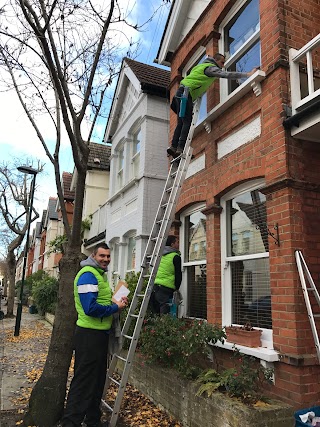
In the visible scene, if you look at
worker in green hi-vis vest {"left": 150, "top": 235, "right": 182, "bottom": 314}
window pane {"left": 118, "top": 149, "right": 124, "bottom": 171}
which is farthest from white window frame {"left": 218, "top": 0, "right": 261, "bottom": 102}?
window pane {"left": 118, "top": 149, "right": 124, "bottom": 171}

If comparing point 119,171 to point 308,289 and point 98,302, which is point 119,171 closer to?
point 98,302

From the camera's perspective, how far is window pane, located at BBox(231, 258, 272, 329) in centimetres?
501

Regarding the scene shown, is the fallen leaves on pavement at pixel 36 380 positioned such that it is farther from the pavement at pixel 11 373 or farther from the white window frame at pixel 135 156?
the white window frame at pixel 135 156

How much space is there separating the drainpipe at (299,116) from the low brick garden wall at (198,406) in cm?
329

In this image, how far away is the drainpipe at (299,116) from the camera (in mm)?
4270

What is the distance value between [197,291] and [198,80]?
12.3ft

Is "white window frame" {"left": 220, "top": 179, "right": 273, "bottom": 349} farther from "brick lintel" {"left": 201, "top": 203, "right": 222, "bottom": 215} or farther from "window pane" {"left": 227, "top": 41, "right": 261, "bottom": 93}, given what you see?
"window pane" {"left": 227, "top": 41, "right": 261, "bottom": 93}

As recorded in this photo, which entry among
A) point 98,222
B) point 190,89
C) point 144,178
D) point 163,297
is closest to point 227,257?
point 163,297

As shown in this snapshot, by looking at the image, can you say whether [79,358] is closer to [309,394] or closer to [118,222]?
[309,394]

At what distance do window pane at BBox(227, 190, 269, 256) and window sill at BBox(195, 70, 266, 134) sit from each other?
1516mm

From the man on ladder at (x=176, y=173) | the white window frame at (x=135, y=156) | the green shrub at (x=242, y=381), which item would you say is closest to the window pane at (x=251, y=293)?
the green shrub at (x=242, y=381)

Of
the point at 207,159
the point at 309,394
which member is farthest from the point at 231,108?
the point at 309,394

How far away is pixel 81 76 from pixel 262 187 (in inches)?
146

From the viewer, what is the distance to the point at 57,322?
5023 millimetres
